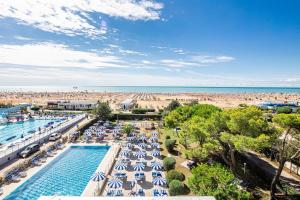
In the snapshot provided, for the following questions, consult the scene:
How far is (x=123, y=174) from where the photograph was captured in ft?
72.0

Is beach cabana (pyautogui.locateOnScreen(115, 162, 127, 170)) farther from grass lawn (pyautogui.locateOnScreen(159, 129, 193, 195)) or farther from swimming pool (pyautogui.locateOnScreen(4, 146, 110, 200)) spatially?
grass lawn (pyautogui.locateOnScreen(159, 129, 193, 195))

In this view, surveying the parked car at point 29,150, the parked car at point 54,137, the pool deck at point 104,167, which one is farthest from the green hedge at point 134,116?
the parked car at point 29,150

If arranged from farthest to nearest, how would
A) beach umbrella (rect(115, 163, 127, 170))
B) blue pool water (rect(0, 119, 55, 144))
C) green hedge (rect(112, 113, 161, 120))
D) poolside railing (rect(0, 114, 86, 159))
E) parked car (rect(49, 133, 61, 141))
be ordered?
1. green hedge (rect(112, 113, 161, 120))
2. blue pool water (rect(0, 119, 55, 144))
3. parked car (rect(49, 133, 61, 141))
4. poolside railing (rect(0, 114, 86, 159))
5. beach umbrella (rect(115, 163, 127, 170))

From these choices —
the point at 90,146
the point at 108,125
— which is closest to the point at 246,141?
the point at 90,146

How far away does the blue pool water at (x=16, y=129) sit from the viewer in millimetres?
38519

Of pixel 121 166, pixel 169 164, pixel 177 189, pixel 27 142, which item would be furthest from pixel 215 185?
pixel 27 142

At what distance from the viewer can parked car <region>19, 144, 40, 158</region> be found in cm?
2696

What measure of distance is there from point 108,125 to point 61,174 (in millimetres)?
22234

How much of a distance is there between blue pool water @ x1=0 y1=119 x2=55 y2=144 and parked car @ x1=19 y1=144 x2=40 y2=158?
10126 mm

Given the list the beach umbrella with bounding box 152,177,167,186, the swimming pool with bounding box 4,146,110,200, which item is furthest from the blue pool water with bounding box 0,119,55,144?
the beach umbrella with bounding box 152,177,167,186

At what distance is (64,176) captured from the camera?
74.4ft

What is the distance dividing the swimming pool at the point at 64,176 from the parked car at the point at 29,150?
140 inches

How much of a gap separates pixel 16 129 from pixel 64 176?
2817 centimetres

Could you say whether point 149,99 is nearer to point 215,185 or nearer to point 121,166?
point 121,166
